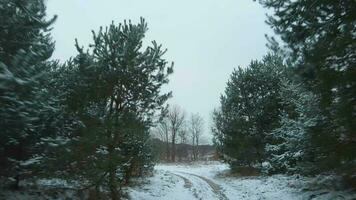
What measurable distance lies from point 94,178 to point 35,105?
5.84 meters

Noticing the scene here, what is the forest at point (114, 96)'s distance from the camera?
31.5 ft

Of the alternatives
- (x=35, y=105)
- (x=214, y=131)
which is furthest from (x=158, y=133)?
(x=35, y=105)

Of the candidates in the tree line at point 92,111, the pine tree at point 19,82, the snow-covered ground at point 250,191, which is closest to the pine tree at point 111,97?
the tree line at point 92,111

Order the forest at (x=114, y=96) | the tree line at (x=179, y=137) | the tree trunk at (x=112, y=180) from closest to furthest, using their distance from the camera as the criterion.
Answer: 1. the forest at (x=114, y=96)
2. the tree trunk at (x=112, y=180)
3. the tree line at (x=179, y=137)

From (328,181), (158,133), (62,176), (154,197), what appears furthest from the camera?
(158,133)

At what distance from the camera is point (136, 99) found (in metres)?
15.9

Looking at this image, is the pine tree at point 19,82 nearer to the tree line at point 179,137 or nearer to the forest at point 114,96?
the forest at point 114,96

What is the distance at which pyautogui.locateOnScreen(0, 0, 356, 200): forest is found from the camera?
9.60m

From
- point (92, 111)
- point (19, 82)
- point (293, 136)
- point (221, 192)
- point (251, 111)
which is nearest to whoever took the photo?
point (19, 82)

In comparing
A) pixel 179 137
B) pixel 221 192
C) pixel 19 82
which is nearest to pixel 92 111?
pixel 19 82

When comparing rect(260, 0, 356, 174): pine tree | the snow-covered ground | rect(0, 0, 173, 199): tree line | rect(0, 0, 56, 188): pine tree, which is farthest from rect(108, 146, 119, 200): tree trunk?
rect(260, 0, 356, 174): pine tree

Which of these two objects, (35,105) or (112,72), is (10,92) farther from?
(112,72)

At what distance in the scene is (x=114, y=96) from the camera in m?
15.6

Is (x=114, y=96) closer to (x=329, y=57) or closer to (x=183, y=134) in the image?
(x=329, y=57)
